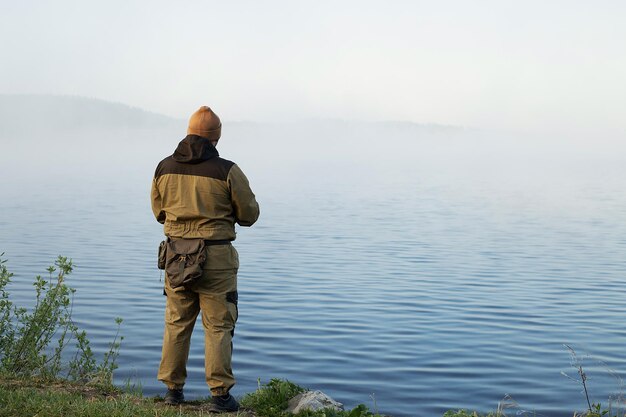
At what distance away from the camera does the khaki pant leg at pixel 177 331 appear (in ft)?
24.2

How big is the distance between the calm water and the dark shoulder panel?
3.75m

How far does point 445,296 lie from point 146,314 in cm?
548

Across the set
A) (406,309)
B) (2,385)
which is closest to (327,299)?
(406,309)

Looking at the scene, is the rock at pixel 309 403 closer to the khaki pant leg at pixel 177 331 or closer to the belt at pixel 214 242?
→ the khaki pant leg at pixel 177 331

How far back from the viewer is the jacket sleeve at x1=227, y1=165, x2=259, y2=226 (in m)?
7.24

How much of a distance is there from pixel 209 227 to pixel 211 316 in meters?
0.64

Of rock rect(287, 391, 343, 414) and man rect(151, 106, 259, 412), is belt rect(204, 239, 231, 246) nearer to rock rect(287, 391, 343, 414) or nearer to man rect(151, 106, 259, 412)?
man rect(151, 106, 259, 412)

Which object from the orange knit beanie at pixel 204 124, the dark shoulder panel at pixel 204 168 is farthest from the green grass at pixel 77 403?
the orange knit beanie at pixel 204 124

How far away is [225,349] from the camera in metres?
7.29

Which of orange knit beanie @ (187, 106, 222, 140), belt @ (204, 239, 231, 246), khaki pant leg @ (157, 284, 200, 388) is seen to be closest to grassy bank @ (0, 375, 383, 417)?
khaki pant leg @ (157, 284, 200, 388)

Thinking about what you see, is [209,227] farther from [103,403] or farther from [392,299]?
[392,299]

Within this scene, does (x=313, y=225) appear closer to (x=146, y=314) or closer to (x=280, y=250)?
(x=280, y=250)

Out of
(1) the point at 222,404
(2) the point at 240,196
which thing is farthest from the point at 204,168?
(1) the point at 222,404

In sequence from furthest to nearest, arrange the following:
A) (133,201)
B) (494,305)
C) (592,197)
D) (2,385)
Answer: (592,197), (133,201), (494,305), (2,385)
